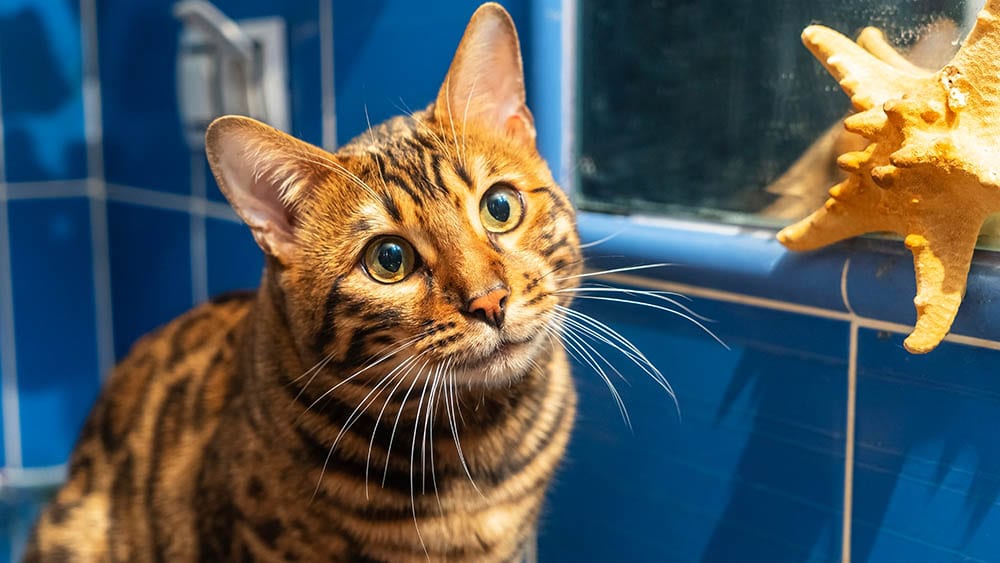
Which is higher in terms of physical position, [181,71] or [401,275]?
[181,71]

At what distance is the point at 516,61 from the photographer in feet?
2.83

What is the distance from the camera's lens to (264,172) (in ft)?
2.68

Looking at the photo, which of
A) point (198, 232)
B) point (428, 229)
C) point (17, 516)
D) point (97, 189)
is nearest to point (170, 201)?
point (198, 232)

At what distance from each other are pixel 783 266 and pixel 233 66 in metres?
0.97

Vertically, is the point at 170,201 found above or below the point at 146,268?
above

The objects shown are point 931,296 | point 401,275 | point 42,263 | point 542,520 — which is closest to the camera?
point 931,296

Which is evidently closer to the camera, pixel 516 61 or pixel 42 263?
pixel 516 61

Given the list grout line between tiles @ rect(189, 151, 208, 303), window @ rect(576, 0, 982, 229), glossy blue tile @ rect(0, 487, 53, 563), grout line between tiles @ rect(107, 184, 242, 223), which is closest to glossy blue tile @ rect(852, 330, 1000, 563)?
window @ rect(576, 0, 982, 229)

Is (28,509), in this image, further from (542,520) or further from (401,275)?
(401,275)

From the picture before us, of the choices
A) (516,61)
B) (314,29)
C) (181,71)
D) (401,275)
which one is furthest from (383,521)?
(181,71)

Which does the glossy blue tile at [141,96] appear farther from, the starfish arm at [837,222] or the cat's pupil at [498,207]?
the starfish arm at [837,222]

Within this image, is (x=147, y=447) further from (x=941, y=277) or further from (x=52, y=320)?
(x=52, y=320)

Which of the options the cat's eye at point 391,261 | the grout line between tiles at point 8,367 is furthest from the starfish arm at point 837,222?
the grout line between tiles at point 8,367

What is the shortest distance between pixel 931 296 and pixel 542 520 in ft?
1.96
